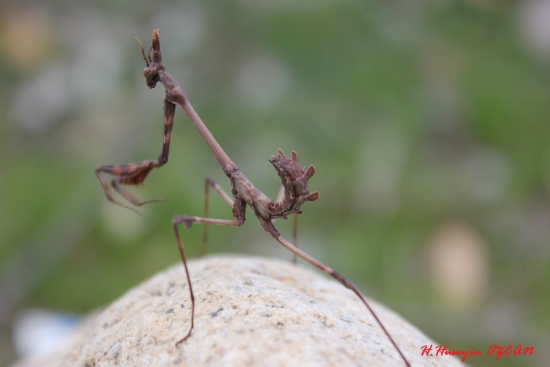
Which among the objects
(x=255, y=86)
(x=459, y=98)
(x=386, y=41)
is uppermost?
(x=386, y=41)

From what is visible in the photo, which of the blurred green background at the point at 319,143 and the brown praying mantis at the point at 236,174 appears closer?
the brown praying mantis at the point at 236,174

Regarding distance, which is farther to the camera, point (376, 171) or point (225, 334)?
point (376, 171)

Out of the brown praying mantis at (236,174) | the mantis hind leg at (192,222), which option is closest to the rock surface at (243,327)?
the mantis hind leg at (192,222)

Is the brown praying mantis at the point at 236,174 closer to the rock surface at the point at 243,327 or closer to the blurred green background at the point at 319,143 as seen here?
the rock surface at the point at 243,327

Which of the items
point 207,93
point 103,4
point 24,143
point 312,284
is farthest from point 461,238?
point 103,4

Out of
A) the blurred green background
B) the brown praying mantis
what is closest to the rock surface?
the brown praying mantis

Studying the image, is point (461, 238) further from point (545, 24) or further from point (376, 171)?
point (545, 24)

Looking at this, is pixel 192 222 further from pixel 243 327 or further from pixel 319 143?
pixel 319 143
